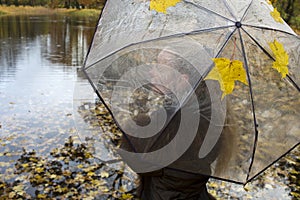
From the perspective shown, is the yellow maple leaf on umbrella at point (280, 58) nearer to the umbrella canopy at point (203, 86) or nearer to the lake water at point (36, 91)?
the umbrella canopy at point (203, 86)

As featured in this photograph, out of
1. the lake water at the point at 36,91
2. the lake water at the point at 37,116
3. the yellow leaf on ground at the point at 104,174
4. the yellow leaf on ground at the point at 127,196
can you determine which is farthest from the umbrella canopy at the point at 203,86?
the lake water at the point at 36,91

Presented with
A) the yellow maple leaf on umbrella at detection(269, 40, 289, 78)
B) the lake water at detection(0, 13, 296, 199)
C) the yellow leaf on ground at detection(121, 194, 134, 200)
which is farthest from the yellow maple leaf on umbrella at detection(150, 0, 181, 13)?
the yellow leaf on ground at detection(121, 194, 134, 200)

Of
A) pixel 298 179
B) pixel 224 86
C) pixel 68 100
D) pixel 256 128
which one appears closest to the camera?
pixel 224 86

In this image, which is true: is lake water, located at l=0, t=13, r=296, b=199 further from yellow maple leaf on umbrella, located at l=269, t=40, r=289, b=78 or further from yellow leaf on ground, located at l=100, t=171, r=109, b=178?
yellow maple leaf on umbrella, located at l=269, t=40, r=289, b=78

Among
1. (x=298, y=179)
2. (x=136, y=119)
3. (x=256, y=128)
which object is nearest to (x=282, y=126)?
(x=256, y=128)

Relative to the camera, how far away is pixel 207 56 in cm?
171

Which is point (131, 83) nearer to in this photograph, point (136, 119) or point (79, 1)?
point (136, 119)

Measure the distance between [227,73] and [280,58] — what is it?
39 cm

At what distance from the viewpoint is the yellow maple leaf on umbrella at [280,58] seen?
181 centimetres

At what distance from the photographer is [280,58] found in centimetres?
183

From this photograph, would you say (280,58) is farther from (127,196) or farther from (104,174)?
(104,174)

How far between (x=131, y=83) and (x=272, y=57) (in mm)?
822

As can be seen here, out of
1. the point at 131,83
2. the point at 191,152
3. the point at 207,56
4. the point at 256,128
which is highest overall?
the point at 207,56

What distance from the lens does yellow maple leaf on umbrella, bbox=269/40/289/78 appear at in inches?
71.3
